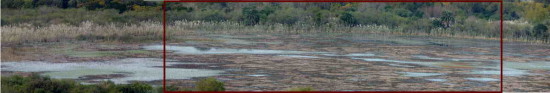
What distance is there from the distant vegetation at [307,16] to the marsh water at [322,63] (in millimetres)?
489

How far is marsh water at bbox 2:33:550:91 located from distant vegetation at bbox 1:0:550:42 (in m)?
0.49

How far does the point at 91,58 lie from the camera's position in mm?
19516

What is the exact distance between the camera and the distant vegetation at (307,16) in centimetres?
2469

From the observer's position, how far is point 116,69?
56.5ft

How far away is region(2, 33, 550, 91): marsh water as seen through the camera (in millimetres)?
15289

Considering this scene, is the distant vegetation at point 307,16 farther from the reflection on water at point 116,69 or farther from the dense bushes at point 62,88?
the dense bushes at point 62,88

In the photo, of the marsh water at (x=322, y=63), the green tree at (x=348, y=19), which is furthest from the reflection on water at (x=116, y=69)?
the green tree at (x=348, y=19)

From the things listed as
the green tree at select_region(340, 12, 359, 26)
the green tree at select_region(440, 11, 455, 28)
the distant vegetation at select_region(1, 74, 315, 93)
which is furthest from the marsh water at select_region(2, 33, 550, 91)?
the distant vegetation at select_region(1, 74, 315, 93)

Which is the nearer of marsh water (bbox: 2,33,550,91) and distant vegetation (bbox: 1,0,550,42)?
marsh water (bbox: 2,33,550,91)

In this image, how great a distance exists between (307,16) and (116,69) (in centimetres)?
1086

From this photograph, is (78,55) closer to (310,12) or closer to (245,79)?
(245,79)

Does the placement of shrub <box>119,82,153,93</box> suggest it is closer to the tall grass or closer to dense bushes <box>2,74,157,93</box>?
dense bushes <box>2,74,157,93</box>

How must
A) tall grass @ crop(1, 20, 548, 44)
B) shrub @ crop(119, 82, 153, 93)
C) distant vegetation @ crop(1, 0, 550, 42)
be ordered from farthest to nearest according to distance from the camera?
1. distant vegetation @ crop(1, 0, 550, 42)
2. tall grass @ crop(1, 20, 548, 44)
3. shrub @ crop(119, 82, 153, 93)

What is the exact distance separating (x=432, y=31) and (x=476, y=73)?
764cm
